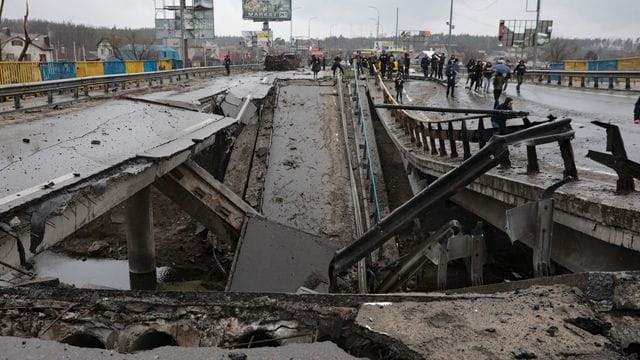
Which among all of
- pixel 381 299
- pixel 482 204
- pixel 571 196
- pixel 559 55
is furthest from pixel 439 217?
pixel 559 55

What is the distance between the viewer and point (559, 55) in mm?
77750

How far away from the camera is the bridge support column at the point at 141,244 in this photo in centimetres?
1066

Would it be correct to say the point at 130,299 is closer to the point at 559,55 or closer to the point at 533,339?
the point at 533,339

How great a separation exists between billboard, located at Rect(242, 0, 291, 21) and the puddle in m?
61.7

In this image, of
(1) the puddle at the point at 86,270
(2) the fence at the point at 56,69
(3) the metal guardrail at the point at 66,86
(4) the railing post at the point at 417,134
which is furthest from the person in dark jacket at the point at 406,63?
(1) the puddle at the point at 86,270

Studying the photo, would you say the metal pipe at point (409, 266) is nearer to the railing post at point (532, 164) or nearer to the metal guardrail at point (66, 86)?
the railing post at point (532, 164)

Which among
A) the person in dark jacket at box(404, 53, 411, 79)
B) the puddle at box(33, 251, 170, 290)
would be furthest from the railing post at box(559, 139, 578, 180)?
the person in dark jacket at box(404, 53, 411, 79)

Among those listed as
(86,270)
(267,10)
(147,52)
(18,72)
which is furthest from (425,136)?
(147,52)

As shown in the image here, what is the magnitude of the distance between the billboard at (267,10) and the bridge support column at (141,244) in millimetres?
62432

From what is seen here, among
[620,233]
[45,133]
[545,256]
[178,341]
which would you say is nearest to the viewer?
[178,341]

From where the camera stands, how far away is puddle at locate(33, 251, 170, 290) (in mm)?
10719

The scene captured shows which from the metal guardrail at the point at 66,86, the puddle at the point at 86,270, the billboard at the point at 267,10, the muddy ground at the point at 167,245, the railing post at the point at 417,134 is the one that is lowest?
the puddle at the point at 86,270

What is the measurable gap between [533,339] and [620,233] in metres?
2.71

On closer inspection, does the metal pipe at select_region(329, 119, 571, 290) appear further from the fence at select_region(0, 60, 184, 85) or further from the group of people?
the group of people
